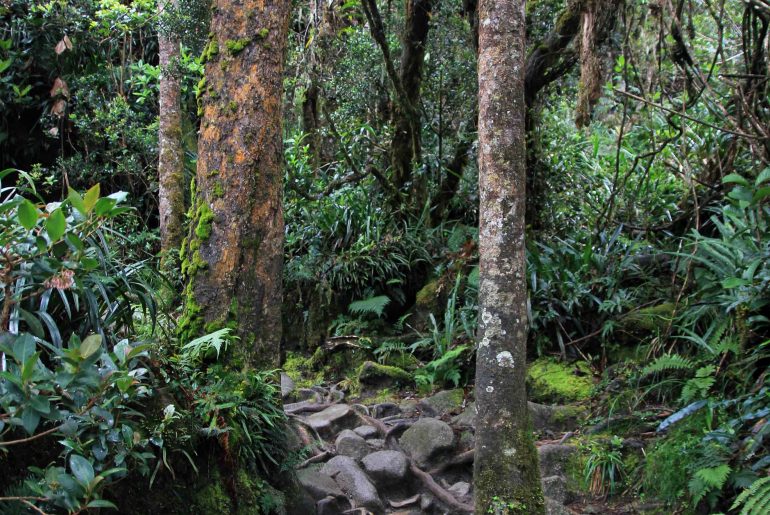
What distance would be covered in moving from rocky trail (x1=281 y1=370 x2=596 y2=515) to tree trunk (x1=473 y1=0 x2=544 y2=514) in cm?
108

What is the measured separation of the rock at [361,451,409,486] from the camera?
4926mm

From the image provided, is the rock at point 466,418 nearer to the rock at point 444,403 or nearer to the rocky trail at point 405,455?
the rocky trail at point 405,455

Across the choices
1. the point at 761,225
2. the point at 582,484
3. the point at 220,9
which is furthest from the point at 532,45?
the point at 582,484

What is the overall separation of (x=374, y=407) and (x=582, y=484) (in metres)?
2.16

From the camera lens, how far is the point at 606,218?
696 centimetres

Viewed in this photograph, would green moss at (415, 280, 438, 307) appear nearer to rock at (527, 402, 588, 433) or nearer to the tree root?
the tree root

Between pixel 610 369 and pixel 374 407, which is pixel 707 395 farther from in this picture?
pixel 374 407

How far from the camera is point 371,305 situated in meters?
7.55

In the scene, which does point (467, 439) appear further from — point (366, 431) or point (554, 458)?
point (366, 431)

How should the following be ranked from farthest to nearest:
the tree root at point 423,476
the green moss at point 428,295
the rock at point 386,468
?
the green moss at point 428,295 < the rock at point 386,468 < the tree root at point 423,476

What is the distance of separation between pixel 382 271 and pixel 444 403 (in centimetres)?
229

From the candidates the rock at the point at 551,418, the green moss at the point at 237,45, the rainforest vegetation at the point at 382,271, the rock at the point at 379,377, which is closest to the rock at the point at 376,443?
the rainforest vegetation at the point at 382,271

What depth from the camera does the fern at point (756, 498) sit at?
339 cm

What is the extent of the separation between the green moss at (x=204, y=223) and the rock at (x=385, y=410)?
9.31 feet
